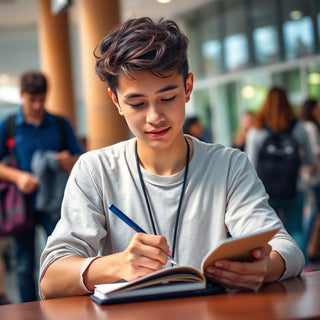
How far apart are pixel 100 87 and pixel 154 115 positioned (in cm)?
491

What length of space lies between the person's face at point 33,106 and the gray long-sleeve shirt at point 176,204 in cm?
245

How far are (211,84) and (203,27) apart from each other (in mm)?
1253

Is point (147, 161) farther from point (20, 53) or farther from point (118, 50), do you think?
point (20, 53)

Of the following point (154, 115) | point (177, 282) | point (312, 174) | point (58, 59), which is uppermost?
point (58, 59)

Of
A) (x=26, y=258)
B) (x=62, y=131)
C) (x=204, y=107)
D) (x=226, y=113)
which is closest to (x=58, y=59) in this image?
(x=226, y=113)

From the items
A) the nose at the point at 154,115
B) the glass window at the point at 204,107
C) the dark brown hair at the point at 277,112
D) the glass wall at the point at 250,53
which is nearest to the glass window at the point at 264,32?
the glass wall at the point at 250,53

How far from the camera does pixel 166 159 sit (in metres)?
2.13

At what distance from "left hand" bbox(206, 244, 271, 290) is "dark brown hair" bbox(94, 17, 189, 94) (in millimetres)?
576

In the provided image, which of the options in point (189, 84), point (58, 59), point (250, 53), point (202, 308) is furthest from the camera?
point (250, 53)

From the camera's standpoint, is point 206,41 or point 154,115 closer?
point 154,115

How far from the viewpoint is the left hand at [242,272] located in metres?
1.69

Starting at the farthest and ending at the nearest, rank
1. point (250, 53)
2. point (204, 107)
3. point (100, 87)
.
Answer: point (204, 107), point (250, 53), point (100, 87)

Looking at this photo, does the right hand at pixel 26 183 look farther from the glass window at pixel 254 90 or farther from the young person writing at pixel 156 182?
the glass window at pixel 254 90

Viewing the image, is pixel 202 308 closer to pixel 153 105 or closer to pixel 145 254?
pixel 145 254
